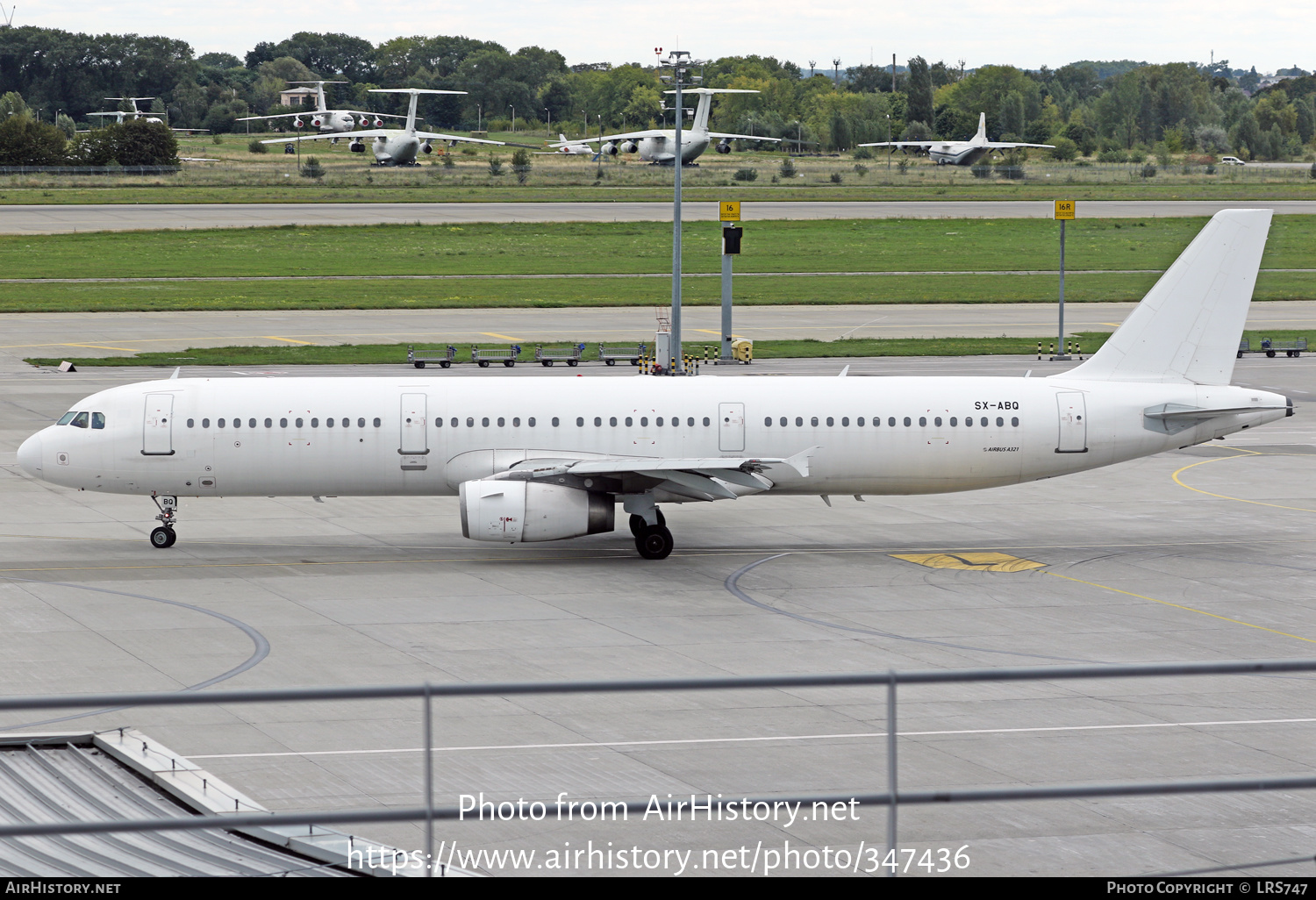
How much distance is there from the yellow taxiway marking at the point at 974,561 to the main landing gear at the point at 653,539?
217 inches

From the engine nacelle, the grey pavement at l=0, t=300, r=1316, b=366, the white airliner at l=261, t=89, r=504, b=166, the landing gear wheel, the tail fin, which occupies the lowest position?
the landing gear wheel

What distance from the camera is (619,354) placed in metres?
68.9

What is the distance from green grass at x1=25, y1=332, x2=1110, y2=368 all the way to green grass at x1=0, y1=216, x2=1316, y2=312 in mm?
16754

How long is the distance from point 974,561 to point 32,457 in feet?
73.1

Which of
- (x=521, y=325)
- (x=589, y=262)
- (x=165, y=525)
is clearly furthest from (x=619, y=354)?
(x=589, y=262)

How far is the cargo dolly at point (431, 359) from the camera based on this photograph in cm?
6662

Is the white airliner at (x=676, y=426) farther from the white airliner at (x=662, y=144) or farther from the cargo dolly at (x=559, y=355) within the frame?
the white airliner at (x=662, y=144)

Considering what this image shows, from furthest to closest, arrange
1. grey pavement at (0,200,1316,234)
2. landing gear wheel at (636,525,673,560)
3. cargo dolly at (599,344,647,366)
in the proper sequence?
grey pavement at (0,200,1316,234) < cargo dolly at (599,344,647,366) < landing gear wheel at (636,525,673,560)

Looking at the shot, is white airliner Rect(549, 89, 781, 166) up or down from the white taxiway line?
up

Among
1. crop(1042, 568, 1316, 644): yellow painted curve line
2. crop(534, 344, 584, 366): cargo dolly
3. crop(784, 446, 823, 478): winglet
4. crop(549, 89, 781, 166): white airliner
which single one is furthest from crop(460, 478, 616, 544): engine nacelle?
crop(549, 89, 781, 166): white airliner

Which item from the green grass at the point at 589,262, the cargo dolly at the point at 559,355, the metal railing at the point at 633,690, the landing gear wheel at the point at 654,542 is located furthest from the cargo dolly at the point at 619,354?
the metal railing at the point at 633,690

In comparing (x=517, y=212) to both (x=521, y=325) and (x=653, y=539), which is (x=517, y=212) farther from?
(x=653, y=539)

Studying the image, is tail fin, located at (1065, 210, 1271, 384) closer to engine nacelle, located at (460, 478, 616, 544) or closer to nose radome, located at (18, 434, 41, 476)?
engine nacelle, located at (460, 478, 616, 544)

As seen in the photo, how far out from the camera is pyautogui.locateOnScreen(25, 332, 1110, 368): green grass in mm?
67500
